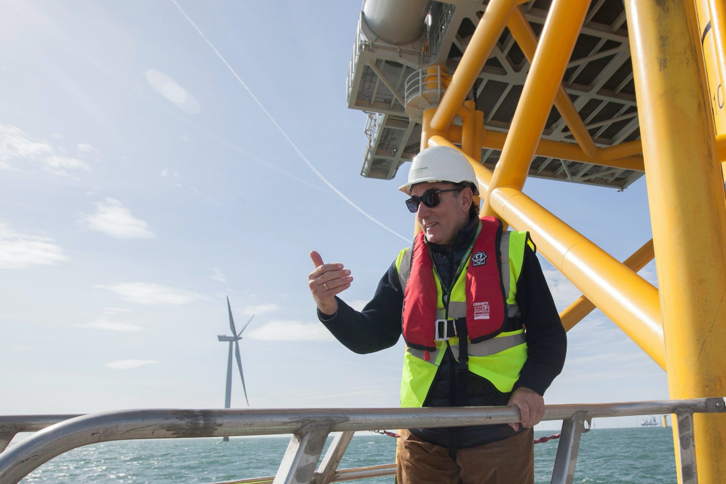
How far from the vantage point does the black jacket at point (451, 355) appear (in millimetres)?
2250

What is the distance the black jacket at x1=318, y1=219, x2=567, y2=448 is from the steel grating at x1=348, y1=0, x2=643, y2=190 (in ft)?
24.9

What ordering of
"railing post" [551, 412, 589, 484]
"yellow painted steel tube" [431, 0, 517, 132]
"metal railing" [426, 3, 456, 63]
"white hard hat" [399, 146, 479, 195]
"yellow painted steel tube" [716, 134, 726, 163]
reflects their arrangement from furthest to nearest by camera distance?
"metal railing" [426, 3, 456, 63] < "yellow painted steel tube" [431, 0, 517, 132] < "yellow painted steel tube" [716, 134, 726, 163] < "white hard hat" [399, 146, 479, 195] < "railing post" [551, 412, 589, 484]

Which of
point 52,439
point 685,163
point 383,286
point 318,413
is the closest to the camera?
point 52,439

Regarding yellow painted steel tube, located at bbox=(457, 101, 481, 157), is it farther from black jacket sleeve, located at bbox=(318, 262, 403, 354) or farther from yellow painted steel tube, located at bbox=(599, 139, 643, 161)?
black jacket sleeve, located at bbox=(318, 262, 403, 354)

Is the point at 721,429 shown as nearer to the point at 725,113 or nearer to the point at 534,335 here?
the point at 534,335

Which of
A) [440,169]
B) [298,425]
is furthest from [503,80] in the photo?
[298,425]

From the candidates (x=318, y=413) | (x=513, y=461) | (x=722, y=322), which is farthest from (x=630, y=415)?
(x=318, y=413)

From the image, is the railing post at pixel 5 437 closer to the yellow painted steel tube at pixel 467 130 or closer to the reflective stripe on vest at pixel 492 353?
the reflective stripe on vest at pixel 492 353

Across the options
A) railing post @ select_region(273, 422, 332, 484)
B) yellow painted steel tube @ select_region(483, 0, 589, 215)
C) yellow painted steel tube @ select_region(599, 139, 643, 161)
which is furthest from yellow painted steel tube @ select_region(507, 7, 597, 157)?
railing post @ select_region(273, 422, 332, 484)

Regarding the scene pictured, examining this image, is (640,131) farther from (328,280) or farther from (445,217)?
(328,280)

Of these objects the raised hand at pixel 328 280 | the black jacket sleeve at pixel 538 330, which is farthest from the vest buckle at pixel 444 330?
the raised hand at pixel 328 280

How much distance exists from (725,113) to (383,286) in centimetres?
317

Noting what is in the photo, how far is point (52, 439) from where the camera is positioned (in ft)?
3.43

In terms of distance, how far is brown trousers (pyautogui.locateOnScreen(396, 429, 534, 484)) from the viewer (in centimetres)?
221
